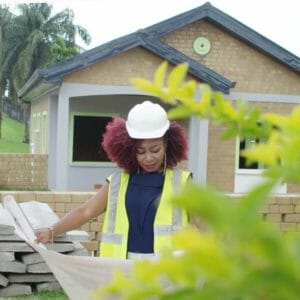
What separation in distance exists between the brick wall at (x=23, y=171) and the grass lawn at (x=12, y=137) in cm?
A: 2704

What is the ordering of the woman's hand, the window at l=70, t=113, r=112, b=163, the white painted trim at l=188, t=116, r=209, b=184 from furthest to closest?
the window at l=70, t=113, r=112, b=163
the white painted trim at l=188, t=116, r=209, b=184
the woman's hand

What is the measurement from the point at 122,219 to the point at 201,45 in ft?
48.6

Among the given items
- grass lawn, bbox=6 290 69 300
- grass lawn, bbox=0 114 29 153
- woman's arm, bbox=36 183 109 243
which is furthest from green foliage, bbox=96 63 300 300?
grass lawn, bbox=0 114 29 153

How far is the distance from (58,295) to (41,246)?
2.61 metres

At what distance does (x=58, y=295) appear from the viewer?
254 inches

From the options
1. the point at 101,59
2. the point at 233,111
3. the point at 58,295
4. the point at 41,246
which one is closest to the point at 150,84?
the point at 233,111

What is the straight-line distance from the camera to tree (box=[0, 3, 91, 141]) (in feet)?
159

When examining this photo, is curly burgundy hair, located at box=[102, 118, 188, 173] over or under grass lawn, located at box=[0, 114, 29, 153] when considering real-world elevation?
under

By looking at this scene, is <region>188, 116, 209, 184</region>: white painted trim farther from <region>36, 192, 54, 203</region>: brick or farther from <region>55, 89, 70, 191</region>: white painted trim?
<region>36, 192, 54, 203</region>: brick

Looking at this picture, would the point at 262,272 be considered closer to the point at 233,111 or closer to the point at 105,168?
the point at 233,111

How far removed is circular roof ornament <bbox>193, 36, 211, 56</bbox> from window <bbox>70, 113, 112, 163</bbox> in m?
2.69

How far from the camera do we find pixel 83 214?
12.7ft

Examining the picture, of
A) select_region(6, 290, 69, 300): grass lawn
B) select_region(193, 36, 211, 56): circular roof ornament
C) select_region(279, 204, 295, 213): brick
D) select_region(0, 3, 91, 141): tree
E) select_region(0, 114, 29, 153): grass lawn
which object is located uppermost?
A: select_region(0, 3, 91, 141): tree

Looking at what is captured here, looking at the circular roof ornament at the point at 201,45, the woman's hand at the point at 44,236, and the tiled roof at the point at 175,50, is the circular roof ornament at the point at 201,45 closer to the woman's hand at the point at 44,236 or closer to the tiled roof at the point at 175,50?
the tiled roof at the point at 175,50
